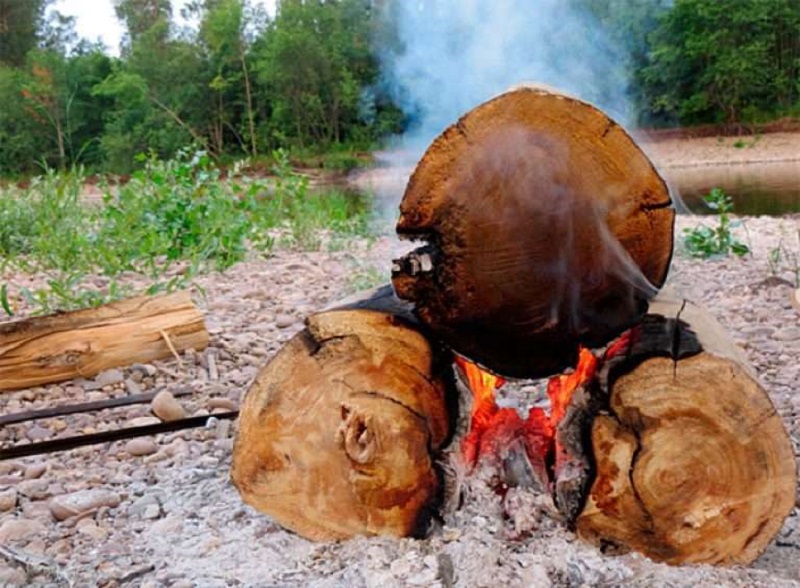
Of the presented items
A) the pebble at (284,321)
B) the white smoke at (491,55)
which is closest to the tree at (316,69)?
the pebble at (284,321)

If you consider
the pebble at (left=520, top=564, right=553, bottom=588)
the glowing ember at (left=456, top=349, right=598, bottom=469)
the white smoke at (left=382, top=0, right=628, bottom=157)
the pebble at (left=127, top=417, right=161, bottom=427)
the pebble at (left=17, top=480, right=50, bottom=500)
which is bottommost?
the pebble at (left=17, top=480, right=50, bottom=500)

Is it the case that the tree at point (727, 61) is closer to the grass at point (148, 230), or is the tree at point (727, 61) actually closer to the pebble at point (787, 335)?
the grass at point (148, 230)

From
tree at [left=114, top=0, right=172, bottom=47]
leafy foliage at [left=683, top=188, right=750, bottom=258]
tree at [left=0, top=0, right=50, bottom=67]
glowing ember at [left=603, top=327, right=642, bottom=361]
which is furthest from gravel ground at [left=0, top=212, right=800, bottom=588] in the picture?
tree at [left=114, top=0, right=172, bottom=47]

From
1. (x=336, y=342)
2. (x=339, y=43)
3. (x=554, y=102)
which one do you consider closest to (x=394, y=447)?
(x=336, y=342)

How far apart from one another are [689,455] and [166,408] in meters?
1.48

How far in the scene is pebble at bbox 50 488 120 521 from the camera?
1.87 metres

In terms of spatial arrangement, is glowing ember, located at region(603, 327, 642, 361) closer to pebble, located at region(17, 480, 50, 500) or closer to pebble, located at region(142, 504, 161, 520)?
pebble, located at region(142, 504, 161, 520)

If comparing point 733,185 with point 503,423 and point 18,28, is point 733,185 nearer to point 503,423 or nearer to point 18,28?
point 503,423

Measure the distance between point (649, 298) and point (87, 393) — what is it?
1.76m

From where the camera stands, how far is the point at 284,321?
3371 mm

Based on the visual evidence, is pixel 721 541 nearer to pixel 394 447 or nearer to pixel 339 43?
pixel 394 447

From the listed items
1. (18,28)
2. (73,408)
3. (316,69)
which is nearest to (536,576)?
(73,408)

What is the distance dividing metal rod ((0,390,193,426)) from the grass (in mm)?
1057

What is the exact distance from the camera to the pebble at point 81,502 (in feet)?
6.13
